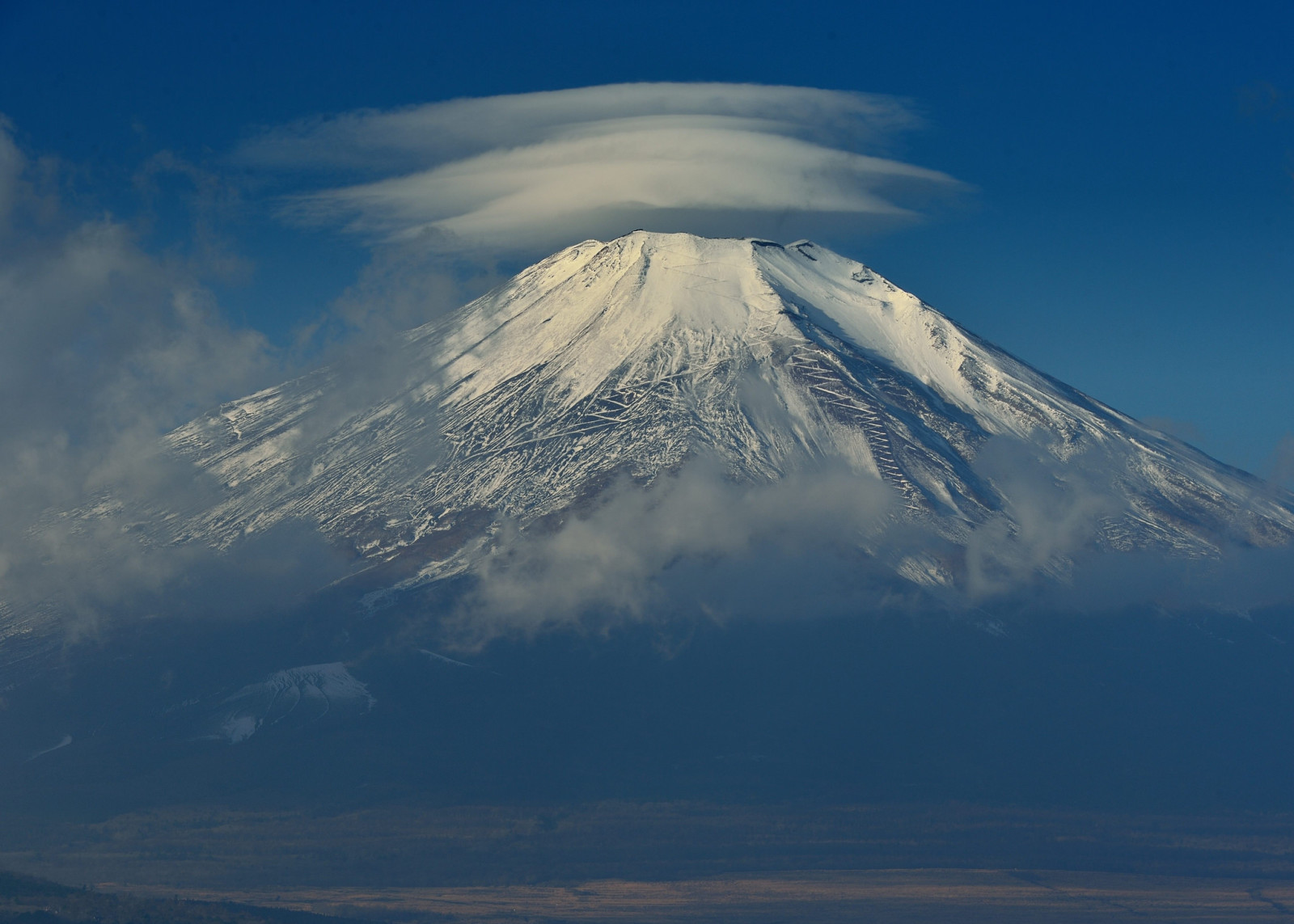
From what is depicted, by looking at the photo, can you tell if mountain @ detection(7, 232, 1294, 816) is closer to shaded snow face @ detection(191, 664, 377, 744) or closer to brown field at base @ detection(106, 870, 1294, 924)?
shaded snow face @ detection(191, 664, 377, 744)

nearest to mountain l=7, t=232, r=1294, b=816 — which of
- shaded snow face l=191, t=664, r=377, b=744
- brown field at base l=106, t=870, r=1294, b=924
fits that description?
shaded snow face l=191, t=664, r=377, b=744

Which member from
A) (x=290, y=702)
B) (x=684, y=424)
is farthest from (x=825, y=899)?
(x=684, y=424)

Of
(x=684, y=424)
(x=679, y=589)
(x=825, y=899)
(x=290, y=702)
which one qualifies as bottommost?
(x=825, y=899)

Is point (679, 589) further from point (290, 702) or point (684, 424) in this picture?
point (290, 702)

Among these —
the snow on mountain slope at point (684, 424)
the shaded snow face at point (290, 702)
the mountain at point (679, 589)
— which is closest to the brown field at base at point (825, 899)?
the mountain at point (679, 589)

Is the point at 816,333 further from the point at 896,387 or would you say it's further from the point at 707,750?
the point at 707,750

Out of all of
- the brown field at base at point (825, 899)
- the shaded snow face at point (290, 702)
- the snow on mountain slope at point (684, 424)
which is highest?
the snow on mountain slope at point (684, 424)

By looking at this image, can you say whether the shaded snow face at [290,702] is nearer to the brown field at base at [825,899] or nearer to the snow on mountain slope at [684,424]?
the snow on mountain slope at [684,424]

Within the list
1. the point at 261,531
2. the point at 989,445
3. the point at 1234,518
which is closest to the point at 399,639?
the point at 261,531
